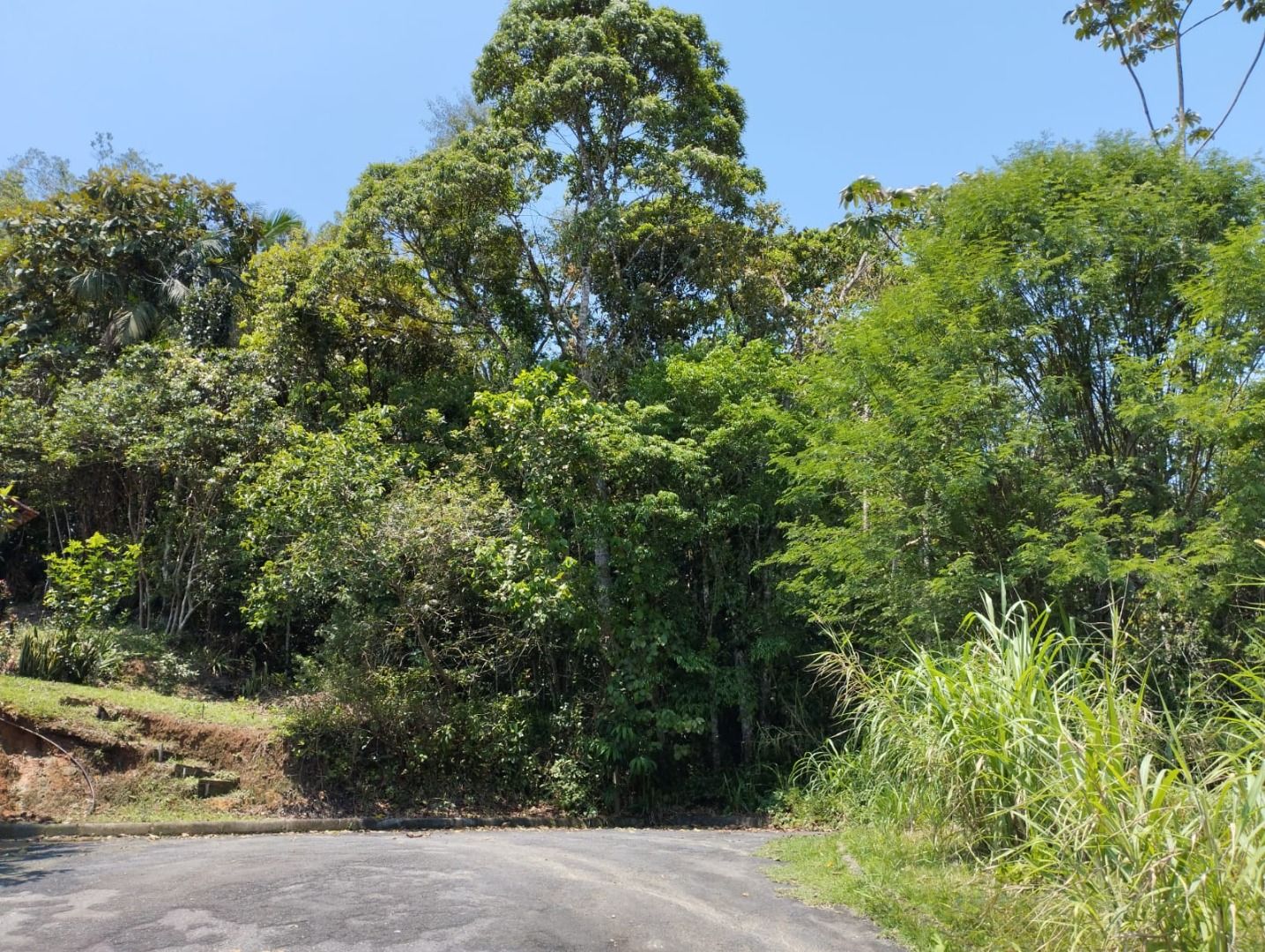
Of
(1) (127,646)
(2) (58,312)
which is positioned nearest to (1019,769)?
(1) (127,646)

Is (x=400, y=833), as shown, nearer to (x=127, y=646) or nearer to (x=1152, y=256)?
(x=127, y=646)

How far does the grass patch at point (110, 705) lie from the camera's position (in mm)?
11227

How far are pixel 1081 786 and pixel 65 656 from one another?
44.7 ft

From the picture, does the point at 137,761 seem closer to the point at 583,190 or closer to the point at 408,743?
the point at 408,743

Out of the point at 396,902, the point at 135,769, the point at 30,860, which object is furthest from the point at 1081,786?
the point at 135,769

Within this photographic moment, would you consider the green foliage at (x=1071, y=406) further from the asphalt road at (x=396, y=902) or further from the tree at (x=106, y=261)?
the tree at (x=106, y=261)

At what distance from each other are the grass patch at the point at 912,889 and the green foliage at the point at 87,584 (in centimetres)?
1108

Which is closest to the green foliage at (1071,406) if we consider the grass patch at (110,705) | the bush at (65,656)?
the grass patch at (110,705)

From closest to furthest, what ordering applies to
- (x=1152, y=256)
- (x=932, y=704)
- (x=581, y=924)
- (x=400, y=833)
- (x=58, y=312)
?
(x=581, y=924)
(x=932, y=704)
(x=1152, y=256)
(x=400, y=833)
(x=58, y=312)

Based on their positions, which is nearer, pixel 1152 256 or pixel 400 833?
pixel 1152 256

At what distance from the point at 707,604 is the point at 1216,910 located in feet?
38.6

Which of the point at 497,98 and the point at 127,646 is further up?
the point at 497,98

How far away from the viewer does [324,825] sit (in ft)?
38.4

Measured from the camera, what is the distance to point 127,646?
14703mm
